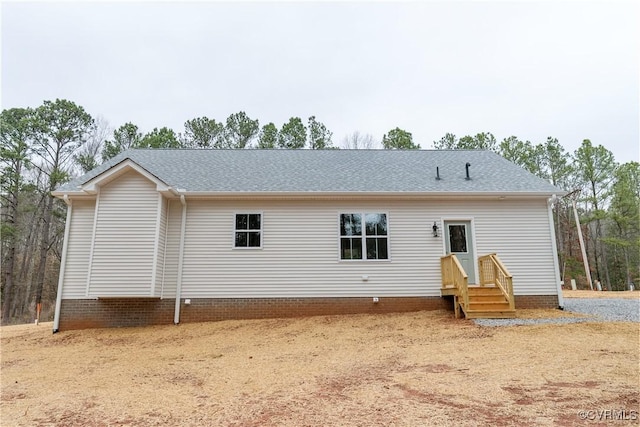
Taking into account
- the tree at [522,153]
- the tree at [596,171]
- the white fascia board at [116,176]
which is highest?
the tree at [522,153]

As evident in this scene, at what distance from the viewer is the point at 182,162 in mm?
12688

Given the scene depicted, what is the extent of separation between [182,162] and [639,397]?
1261 cm

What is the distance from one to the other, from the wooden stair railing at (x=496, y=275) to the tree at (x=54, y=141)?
878 inches

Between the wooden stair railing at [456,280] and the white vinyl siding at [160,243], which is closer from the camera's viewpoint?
the wooden stair railing at [456,280]

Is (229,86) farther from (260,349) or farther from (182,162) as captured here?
(260,349)

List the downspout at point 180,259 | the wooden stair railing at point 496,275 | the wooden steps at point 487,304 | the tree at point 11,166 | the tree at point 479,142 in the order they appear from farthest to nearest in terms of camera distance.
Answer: the tree at point 479,142, the tree at point 11,166, the downspout at point 180,259, the wooden stair railing at point 496,275, the wooden steps at point 487,304

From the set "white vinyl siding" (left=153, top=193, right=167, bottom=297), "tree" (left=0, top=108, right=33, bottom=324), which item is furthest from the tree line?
"white vinyl siding" (left=153, top=193, right=167, bottom=297)

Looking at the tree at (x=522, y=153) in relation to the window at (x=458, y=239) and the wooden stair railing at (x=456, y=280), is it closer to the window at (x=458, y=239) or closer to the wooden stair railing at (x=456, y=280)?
the window at (x=458, y=239)

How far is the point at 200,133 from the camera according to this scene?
26.4 m

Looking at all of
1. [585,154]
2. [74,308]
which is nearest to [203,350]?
[74,308]

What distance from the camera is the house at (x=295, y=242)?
947 cm

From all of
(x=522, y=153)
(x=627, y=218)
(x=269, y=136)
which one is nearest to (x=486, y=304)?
(x=269, y=136)

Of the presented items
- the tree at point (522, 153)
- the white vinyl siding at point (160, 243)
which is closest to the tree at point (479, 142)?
the tree at point (522, 153)

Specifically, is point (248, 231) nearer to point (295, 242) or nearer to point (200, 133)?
point (295, 242)
